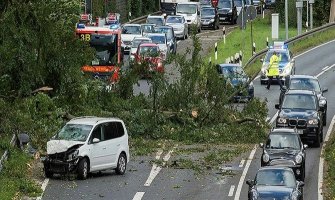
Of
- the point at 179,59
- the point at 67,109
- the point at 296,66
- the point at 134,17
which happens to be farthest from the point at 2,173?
the point at 134,17

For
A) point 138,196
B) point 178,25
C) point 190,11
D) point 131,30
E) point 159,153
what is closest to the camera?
point 138,196

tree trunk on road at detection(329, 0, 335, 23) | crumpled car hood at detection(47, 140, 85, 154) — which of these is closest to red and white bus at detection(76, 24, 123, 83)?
crumpled car hood at detection(47, 140, 85, 154)

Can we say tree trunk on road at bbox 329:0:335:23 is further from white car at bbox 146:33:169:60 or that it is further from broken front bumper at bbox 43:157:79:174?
broken front bumper at bbox 43:157:79:174

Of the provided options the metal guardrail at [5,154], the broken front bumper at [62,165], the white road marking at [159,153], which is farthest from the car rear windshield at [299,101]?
the broken front bumper at [62,165]

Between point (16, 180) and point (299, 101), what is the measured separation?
13504 millimetres

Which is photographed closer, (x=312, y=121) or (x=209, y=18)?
(x=312, y=121)

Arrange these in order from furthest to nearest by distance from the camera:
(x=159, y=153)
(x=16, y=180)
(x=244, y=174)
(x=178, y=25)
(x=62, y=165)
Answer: (x=178, y=25)
(x=159, y=153)
(x=244, y=174)
(x=62, y=165)
(x=16, y=180)

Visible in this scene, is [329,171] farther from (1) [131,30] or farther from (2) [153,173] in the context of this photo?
(1) [131,30]

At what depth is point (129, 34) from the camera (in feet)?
234

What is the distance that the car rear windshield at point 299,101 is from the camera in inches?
1652

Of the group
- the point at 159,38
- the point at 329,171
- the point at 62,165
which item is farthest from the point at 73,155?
the point at 159,38

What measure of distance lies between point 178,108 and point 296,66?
22232 mm

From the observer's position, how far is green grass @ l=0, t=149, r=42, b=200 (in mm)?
30952

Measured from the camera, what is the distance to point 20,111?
37500mm
